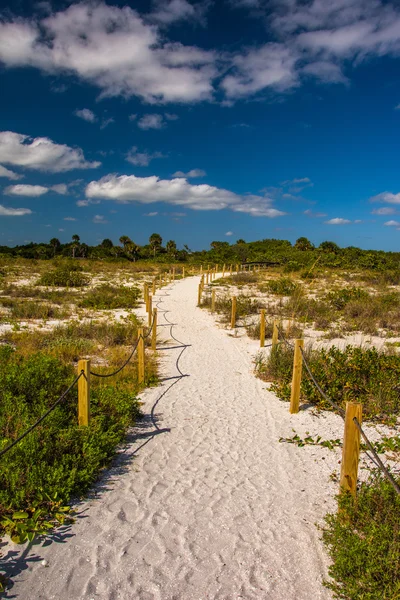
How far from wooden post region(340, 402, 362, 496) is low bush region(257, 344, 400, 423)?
290 cm

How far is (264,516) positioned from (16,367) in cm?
484

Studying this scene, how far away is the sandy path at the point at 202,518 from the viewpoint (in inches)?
122

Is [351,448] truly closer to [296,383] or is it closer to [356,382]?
[296,383]

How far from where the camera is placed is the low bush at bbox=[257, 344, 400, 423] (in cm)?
680

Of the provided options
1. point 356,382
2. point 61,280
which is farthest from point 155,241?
point 356,382

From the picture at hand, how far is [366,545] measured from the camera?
3.12 m

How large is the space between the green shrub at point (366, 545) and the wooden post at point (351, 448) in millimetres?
131

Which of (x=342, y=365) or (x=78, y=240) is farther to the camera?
(x=78, y=240)

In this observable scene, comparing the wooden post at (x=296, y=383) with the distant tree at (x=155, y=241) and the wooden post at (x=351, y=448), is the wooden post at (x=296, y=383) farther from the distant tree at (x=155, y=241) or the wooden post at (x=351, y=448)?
the distant tree at (x=155, y=241)

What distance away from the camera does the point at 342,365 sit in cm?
797

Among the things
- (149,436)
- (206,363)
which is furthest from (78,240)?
(149,436)

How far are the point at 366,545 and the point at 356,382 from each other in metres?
4.71

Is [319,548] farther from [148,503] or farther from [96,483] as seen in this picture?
Result: [96,483]

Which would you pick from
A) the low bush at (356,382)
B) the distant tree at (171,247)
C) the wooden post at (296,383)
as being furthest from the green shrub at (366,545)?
the distant tree at (171,247)
